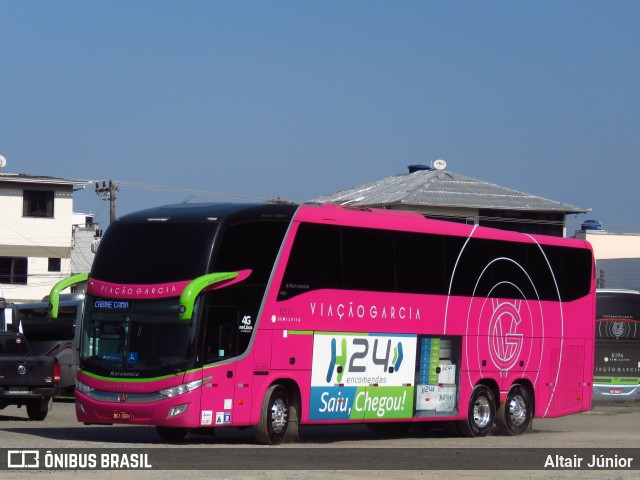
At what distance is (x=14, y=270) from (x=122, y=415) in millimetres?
48728

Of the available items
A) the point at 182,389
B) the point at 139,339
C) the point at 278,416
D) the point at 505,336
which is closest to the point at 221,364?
the point at 182,389

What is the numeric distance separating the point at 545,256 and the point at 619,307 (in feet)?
36.6

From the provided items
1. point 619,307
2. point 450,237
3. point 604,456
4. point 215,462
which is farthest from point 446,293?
point 619,307

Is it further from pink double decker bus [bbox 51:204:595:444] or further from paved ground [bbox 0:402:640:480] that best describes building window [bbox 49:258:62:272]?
pink double decker bus [bbox 51:204:595:444]

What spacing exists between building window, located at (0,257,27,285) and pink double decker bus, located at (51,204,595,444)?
44.1m

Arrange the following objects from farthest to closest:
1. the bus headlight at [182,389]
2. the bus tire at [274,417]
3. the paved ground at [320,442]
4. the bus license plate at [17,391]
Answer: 1. the bus license plate at [17,391]
2. the bus tire at [274,417]
3. the bus headlight at [182,389]
4. the paved ground at [320,442]

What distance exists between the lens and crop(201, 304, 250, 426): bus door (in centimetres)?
2019

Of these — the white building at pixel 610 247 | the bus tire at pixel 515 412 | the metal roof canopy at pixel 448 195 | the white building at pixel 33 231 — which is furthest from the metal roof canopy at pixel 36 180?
the bus tire at pixel 515 412

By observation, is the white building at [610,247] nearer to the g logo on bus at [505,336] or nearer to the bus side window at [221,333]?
the g logo on bus at [505,336]

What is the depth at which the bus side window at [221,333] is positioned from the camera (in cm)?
2025

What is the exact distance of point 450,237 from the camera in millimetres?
24641

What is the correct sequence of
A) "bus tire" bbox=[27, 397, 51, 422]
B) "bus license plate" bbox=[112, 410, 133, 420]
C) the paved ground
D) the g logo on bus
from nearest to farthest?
1. the paved ground
2. "bus license plate" bbox=[112, 410, 133, 420]
3. the g logo on bus
4. "bus tire" bbox=[27, 397, 51, 422]

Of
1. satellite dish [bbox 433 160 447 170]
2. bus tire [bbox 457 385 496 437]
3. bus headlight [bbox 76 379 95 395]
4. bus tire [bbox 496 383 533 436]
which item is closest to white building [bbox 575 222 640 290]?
satellite dish [bbox 433 160 447 170]

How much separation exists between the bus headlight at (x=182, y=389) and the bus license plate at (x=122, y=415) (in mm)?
662
